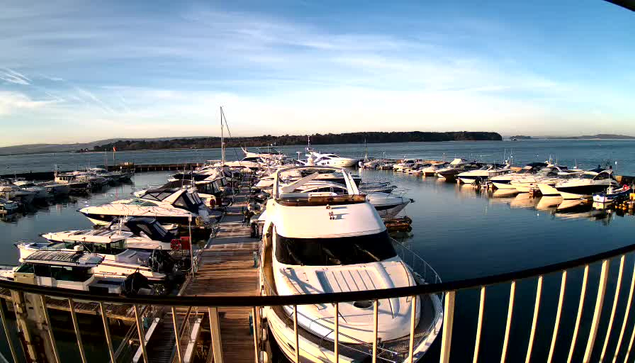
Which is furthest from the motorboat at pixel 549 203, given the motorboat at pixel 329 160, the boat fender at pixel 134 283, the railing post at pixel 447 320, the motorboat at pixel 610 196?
the railing post at pixel 447 320

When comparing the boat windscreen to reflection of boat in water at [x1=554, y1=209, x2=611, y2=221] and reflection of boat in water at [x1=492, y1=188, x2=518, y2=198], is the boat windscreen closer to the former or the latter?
reflection of boat in water at [x1=554, y1=209, x2=611, y2=221]

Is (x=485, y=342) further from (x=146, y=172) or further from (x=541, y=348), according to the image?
(x=146, y=172)

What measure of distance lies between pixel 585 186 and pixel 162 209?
37080mm

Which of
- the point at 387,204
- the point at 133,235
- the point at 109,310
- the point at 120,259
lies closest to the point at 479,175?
the point at 387,204

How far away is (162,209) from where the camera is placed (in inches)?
905

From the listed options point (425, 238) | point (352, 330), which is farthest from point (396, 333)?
point (425, 238)

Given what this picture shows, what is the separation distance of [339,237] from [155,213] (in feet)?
57.4

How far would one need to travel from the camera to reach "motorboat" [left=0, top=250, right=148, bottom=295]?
44.8ft

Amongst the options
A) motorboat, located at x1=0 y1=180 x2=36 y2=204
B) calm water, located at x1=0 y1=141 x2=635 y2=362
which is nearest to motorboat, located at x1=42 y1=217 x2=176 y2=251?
calm water, located at x1=0 y1=141 x2=635 y2=362

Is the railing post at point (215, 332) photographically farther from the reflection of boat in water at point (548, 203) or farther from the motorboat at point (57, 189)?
the motorboat at point (57, 189)

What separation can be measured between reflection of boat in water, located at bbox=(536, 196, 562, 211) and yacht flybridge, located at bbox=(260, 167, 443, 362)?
29380 millimetres

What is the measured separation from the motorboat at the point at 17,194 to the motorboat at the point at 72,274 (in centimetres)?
3201

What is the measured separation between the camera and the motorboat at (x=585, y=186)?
3441 centimetres

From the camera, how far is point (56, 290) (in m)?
2.17
